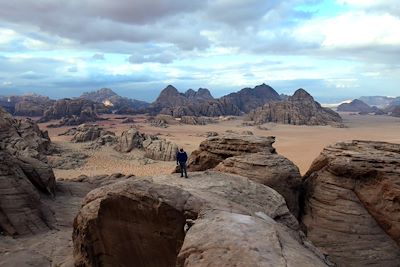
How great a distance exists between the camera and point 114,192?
10055 millimetres

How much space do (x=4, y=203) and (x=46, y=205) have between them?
2193 mm

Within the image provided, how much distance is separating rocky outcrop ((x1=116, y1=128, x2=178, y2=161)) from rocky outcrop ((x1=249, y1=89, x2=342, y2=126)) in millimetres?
44998

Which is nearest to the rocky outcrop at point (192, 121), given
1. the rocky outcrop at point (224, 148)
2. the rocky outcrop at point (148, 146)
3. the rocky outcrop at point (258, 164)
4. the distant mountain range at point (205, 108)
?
the distant mountain range at point (205, 108)

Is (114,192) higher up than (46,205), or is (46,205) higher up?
(114,192)

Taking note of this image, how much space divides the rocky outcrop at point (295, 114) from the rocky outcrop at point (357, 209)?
224 ft

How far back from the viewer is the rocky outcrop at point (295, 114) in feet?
269

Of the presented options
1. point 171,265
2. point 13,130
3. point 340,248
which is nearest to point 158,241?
point 171,265

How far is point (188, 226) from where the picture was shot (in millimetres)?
8727

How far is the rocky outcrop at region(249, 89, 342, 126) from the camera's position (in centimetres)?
8188

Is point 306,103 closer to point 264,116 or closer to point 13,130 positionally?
point 264,116

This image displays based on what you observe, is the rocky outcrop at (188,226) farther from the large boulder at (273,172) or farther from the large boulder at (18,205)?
the large boulder at (18,205)

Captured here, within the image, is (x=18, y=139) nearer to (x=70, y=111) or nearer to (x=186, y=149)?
(x=186, y=149)

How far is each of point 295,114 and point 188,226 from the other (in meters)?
76.9

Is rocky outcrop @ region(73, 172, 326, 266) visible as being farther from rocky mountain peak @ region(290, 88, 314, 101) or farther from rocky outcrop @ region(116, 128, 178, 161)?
rocky mountain peak @ region(290, 88, 314, 101)
